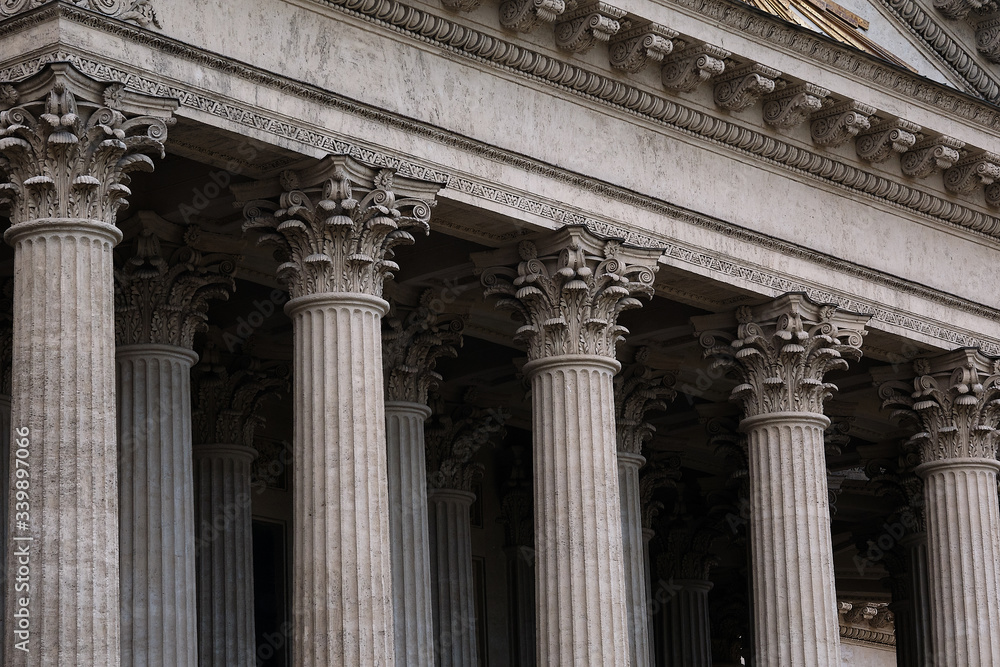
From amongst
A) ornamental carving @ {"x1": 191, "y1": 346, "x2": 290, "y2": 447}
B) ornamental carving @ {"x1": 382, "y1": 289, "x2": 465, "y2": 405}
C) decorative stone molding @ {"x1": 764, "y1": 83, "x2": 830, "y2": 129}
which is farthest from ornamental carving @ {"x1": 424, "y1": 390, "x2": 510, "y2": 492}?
decorative stone molding @ {"x1": 764, "y1": 83, "x2": 830, "y2": 129}

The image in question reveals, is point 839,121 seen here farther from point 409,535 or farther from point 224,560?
Answer: point 224,560

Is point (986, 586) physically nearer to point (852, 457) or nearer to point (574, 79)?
point (852, 457)

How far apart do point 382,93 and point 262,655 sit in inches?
392

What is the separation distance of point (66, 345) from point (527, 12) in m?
7.22

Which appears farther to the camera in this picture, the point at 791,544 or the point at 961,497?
the point at 961,497

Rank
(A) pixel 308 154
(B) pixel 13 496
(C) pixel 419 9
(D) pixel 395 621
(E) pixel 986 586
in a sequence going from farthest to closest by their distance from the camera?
(E) pixel 986 586
(D) pixel 395 621
(C) pixel 419 9
(A) pixel 308 154
(B) pixel 13 496

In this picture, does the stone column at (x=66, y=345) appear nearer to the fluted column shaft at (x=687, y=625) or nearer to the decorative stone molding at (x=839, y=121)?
the decorative stone molding at (x=839, y=121)

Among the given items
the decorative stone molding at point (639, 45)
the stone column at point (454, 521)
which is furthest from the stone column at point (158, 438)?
the stone column at point (454, 521)

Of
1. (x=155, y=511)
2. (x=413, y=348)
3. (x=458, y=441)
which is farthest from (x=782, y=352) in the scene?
(x=155, y=511)

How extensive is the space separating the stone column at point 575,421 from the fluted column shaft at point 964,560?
673 cm

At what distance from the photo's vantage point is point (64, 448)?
17.3 meters

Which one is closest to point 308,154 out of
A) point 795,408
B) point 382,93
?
point 382,93

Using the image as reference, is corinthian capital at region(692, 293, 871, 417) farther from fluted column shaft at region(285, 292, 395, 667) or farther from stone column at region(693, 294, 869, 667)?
fluted column shaft at region(285, 292, 395, 667)

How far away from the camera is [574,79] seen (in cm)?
2328
